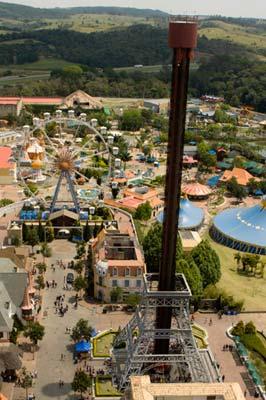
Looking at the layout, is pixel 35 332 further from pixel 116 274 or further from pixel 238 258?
pixel 238 258

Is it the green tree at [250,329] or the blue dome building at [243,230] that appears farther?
the blue dome building at [243,230]

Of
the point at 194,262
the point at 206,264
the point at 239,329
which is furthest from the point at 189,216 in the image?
the point at 239,329

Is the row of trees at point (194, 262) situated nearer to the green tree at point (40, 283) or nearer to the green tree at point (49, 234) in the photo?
the green tree at point (40, 283)

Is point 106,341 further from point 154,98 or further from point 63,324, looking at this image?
point 154,98

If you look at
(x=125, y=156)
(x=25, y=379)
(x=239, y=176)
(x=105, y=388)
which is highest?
(x=25, y=379)

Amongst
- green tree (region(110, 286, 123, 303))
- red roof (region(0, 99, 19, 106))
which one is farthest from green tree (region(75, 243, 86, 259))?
red roof (region(0, 99, 19, 106))

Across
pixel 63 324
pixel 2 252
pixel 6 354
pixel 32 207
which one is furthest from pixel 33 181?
pixel 6 354

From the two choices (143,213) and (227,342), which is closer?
(227,342)

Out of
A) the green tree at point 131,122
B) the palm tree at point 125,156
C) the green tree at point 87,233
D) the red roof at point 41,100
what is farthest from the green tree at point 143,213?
the red roof at point 41,100
